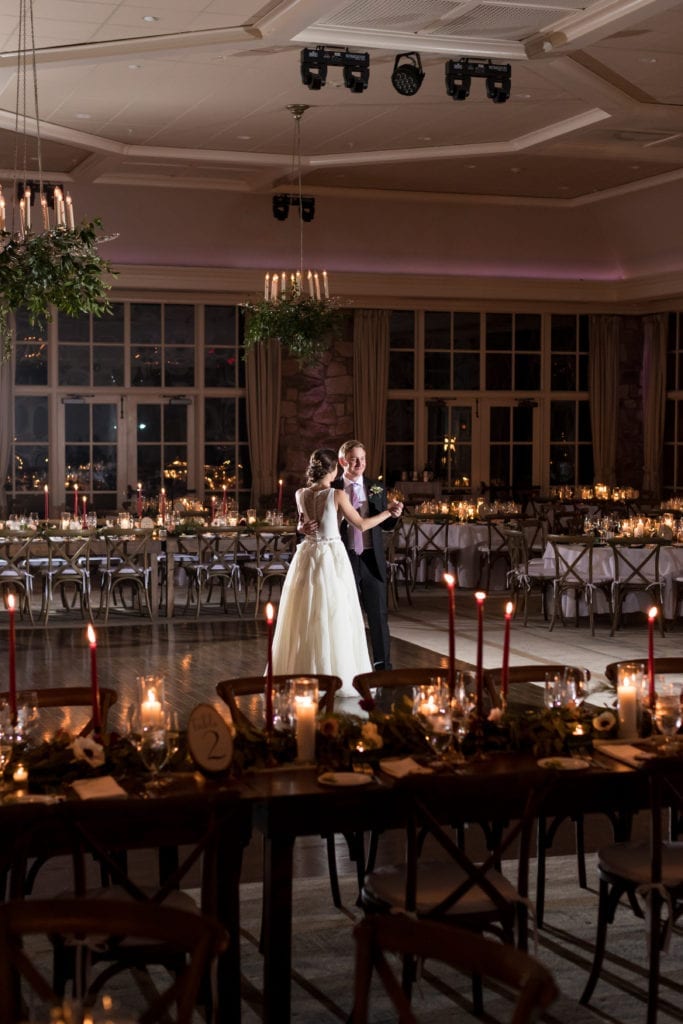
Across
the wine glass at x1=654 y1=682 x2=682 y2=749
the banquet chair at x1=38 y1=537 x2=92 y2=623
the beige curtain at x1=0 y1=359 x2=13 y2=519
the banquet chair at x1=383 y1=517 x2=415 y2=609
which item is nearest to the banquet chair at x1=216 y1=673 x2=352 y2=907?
the wine glass at x1=654 y1=682 x2=682 y2=749

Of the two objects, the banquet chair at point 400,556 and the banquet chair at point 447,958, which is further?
the banquet chair at point 400,556

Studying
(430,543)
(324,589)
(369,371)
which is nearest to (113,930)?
(324,589)

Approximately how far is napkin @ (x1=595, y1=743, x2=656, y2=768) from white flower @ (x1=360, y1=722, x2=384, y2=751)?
0.71 meters

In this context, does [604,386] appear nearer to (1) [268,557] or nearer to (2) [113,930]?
(1) [268,557]

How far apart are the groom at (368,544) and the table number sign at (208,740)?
201 inches

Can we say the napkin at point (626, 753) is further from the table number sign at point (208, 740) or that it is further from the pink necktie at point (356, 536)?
the pink necktie at point (356, 536)

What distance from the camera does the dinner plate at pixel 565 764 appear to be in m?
4.27

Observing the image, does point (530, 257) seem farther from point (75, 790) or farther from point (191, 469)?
point (75, 790)

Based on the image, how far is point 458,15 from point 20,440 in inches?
414

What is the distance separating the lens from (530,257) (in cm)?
2044

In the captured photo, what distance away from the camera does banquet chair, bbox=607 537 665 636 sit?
12.3 metres

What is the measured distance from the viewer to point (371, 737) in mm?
4469

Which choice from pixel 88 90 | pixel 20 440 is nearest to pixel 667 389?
pixel 20 440

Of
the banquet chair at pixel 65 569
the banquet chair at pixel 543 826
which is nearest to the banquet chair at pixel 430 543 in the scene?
the banquet chair at pixel 65 569
